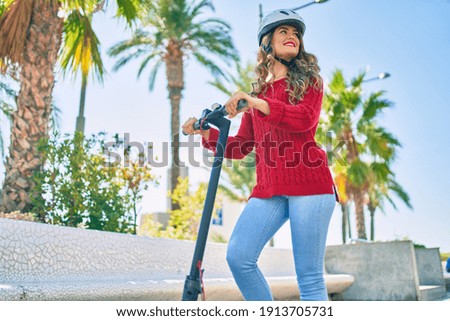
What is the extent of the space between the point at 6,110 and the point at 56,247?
11.1 metres

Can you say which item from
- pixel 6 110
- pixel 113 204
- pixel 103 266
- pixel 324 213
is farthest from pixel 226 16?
pixel 324 213

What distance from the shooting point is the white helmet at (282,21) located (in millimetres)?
2097

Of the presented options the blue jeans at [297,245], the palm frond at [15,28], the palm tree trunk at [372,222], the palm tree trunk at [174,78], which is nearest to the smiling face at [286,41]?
Answer: the blue jeans at [297,245]

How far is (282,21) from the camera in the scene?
2094 millimetres

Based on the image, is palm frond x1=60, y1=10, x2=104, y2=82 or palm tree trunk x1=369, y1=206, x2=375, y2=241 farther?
palm tree trunk x1=369, y1=206, x2=375, y2=241

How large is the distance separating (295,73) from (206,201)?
71cm

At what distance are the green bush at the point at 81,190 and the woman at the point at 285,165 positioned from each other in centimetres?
360

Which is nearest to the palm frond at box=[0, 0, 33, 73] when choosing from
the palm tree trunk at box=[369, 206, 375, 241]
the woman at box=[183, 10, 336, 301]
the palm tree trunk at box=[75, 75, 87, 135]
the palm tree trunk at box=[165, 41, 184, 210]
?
the palm tree trunk at box=[75, 75, 87, 135]

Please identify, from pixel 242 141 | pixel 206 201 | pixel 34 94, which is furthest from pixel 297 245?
pixel 34 94

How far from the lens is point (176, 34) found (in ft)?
44.8

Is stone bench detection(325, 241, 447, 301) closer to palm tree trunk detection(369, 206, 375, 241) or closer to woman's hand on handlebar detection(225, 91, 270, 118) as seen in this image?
woman's hand on handlebar detection(225, 91, 270, 118)

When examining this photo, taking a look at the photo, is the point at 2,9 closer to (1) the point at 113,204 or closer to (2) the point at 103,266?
(1) the point at 113,204

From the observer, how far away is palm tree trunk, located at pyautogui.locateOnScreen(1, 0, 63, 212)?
20.2ft

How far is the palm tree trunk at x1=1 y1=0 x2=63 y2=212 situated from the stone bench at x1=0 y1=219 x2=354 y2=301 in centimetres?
244
